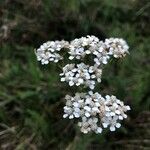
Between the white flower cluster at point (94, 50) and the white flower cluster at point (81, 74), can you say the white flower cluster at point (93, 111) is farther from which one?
the white flower cluster at point (94, 50)

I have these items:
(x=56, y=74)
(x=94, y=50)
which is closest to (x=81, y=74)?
(x=94, y=50)

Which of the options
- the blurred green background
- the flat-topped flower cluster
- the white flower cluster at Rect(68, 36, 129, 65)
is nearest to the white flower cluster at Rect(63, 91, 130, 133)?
the flat-topped flower cluster

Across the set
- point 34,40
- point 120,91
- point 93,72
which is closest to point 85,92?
point 93,72

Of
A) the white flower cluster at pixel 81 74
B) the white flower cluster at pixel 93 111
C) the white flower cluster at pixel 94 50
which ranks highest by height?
the white flower cluster at pixel 94 50

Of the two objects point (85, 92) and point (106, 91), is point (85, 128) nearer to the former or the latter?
point (85, 92)

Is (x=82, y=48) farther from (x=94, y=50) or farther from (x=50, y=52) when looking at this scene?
(x=50, y=52)

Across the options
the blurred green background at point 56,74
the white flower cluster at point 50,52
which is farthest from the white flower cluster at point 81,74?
the blurred green background at point 56,74
